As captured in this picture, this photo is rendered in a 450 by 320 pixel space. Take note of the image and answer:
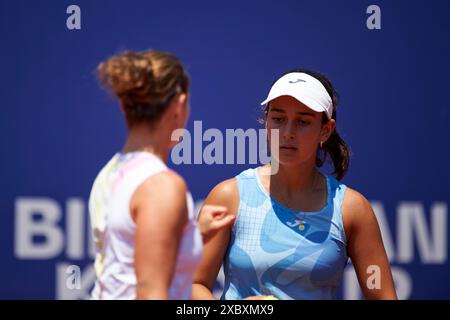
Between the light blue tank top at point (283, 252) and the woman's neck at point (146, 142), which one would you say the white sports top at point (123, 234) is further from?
the light blue tank top at point (283, 252)

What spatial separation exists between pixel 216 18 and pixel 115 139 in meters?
0.67

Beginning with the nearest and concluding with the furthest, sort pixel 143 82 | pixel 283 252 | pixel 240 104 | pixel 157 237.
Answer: pixel 157 237, pixel 143 82, pixel 283 252, pixel 240 104

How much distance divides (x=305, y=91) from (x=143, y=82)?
798 mm

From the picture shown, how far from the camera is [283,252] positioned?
2070mm

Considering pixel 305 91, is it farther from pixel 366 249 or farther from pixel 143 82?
pixel 143 82

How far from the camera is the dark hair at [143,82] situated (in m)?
1.47

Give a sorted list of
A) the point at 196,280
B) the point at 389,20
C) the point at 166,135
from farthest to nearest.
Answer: the point at 389,20, the point at 196,280, the point at 166,135

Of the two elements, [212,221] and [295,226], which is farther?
[295,226]

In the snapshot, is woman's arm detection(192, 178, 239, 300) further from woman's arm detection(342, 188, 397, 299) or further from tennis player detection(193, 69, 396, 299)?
woman's arm detection(342, 188, 397, 299)

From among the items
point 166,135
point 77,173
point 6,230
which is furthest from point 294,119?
point 6,230

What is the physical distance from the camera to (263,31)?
3.09 m

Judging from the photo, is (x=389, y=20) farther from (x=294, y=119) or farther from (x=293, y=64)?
(x=294, y=119)

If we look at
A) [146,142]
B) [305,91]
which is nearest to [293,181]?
[305,91]

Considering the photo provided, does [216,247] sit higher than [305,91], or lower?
lower
